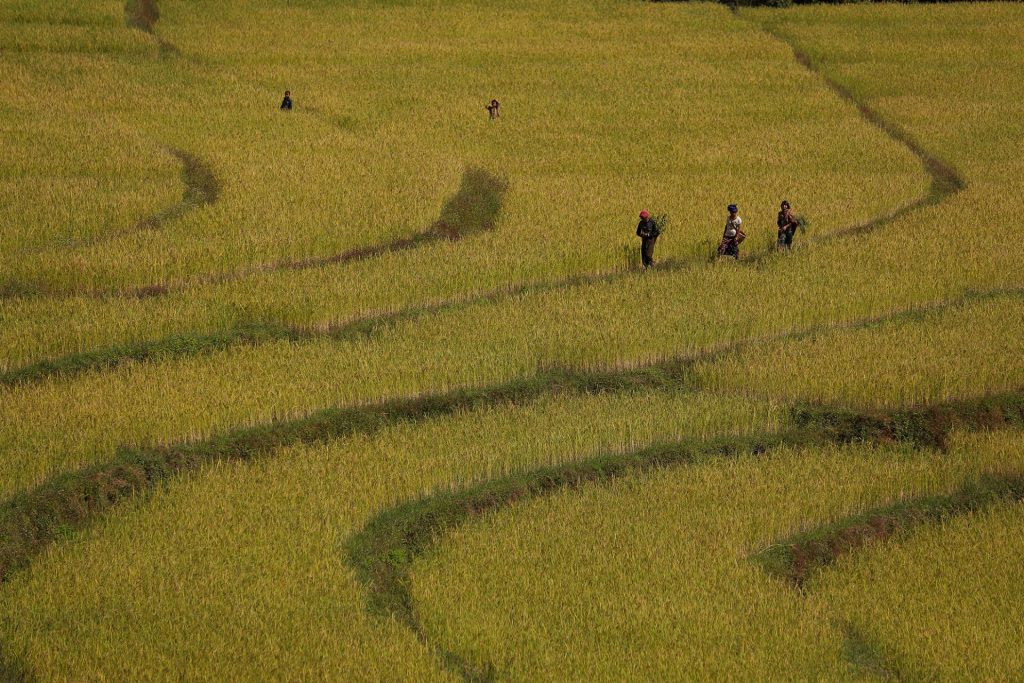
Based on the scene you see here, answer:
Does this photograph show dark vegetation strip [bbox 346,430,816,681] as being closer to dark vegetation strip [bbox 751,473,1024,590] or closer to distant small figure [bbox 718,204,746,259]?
dark vegetation strip [bbox 751,473,1024,590]

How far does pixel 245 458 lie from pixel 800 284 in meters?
8.97

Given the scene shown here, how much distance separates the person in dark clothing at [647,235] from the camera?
21109mm

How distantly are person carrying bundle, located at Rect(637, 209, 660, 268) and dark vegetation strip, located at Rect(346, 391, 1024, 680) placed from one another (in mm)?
5827

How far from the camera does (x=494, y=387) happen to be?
16.4m

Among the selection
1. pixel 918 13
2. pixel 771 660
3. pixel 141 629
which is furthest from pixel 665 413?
pixel 918 13

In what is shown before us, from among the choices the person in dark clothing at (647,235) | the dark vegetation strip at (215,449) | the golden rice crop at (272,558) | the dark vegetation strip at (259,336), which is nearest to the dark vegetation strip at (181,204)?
the dark vegetation strip at (259,336)

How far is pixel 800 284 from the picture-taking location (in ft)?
67.5

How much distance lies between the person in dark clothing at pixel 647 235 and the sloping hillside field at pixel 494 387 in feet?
0.64

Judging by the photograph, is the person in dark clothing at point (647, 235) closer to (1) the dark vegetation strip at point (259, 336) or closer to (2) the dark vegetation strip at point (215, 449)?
(1) the dark vegetation strip at point (259, 336)

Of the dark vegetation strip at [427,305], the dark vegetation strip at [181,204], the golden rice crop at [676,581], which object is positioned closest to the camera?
the golden rice crop at [676,581]

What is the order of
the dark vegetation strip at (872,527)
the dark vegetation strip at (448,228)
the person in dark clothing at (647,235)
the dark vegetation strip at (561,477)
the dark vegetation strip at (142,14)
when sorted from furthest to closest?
the dark vegetation strip at (142,14) → the person in dark clothing at (647,235) → the dark vegetation strip at (448,228) → the dark vegetation strip at (872,527) → the dark vegetation strip at (561,477)

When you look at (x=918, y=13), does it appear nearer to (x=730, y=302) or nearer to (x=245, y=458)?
(x=730, y=302)

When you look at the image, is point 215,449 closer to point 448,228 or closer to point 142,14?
point 448,228

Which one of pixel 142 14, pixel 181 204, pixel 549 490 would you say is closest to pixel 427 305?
pixel 181 204
